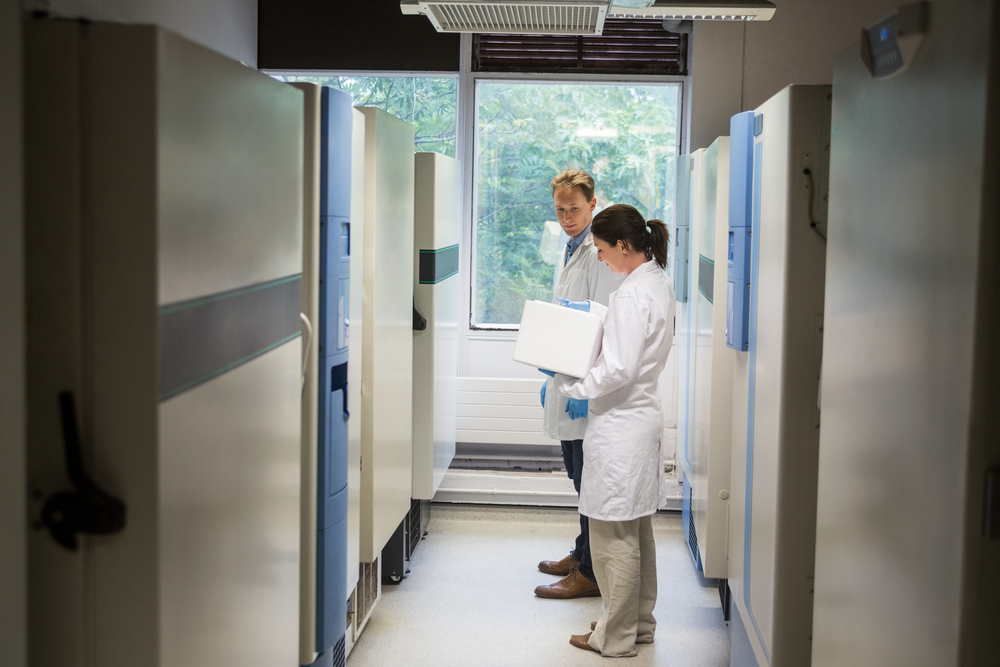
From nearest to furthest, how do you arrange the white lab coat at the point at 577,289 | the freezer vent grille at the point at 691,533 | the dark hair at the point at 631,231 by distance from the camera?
1. the dark hair at the point at 631,231
2. the white lab coat at the point at 577,289
3. the freezer vent grille at the point at 691,533

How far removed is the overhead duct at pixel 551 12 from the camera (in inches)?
114

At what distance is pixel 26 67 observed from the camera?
3.74ft

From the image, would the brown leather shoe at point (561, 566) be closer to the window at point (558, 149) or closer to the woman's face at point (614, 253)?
the woman's face at point (614, 253)

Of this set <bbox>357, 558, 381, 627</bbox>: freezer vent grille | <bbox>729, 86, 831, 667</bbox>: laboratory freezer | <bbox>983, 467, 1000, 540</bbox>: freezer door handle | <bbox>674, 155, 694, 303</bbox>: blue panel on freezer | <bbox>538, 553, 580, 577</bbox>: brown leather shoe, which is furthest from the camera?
<bbox>674, 155, 694, 303</bbox>: blue panel on freezer

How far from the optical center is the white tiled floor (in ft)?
10.1

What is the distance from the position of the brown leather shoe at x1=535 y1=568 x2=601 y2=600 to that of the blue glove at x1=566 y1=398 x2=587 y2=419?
0.70 m

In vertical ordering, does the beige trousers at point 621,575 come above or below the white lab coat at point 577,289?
below

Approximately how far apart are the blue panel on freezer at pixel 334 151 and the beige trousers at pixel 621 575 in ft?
4.73

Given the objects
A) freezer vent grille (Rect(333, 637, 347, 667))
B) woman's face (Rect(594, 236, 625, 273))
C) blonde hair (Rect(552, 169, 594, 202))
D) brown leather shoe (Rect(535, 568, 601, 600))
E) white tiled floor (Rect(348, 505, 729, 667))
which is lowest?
white tiled floor (Rect(348, 505, 729, 667))

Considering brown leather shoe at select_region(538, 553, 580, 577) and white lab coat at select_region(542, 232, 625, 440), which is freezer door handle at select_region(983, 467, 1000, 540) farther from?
brown leather shoe at select_region(538, 553, 580, 577)

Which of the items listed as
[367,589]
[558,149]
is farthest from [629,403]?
[558,149]

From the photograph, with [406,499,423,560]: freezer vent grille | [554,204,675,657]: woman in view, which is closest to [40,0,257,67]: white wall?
[554,204,675,657]: woman

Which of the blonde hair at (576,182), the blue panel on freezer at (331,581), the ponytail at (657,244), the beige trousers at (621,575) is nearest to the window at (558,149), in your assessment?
the blonde hair at (576,182)

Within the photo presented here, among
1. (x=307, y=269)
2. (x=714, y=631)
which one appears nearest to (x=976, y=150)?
(x=307, y=269)
